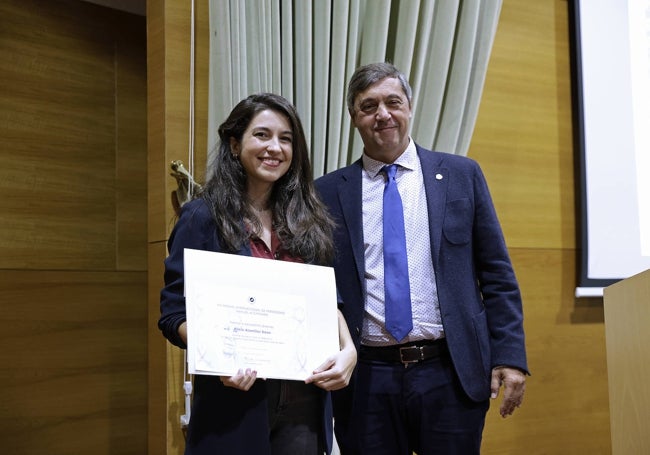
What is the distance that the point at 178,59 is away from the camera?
241 centimetres

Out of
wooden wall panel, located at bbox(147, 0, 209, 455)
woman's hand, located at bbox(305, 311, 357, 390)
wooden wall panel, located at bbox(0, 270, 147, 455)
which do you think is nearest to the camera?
woman's hand, located at bbox(305, 311, 357, 390)

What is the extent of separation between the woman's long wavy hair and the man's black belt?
342mm

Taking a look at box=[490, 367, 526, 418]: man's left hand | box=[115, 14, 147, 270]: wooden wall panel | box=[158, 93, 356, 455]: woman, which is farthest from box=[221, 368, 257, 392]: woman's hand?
box=[115, 14, 147, 270]: wooden wall panel

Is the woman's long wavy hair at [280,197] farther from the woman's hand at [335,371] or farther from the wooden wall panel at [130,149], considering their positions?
the wooden wall panel at [130,149]

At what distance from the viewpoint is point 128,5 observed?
132 inches

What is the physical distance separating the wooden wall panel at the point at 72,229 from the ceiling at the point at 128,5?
30 millimetres

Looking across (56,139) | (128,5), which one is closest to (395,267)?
(56,139)

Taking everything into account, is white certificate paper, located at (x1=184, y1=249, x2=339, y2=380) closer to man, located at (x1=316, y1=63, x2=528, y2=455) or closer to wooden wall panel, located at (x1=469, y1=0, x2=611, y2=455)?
man, located at (x1=316, y1=63, x2=528, y2=455)

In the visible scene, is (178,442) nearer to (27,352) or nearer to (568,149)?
(27,352)

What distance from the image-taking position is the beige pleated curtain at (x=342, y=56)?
2.37 m

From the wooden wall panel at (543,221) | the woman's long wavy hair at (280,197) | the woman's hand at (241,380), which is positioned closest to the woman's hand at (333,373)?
the woman's hand at (241,380)

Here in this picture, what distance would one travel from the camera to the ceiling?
10.8ft

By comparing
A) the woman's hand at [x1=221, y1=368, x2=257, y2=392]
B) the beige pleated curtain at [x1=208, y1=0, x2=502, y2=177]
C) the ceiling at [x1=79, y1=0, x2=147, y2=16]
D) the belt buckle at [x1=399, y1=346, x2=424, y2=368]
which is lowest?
the belt buckle at [x1=399, y1=346, x2=424, y2=368]

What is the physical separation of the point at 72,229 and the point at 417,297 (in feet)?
6.08
